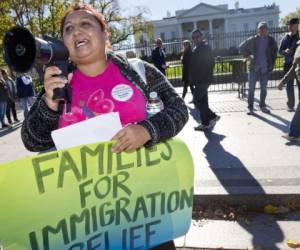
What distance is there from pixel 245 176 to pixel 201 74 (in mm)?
3367

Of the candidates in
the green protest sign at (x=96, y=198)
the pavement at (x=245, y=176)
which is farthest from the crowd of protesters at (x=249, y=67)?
the green protest sign at (x=96, y=198)

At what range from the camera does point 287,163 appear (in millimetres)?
5234

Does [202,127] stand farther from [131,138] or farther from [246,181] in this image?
[131,138]

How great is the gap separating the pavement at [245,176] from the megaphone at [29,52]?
7.41 feet

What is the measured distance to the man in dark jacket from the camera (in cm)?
777

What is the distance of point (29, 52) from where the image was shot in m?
1.83

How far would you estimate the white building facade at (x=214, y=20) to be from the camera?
87625mm

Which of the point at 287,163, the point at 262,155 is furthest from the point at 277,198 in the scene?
the point at 262,155

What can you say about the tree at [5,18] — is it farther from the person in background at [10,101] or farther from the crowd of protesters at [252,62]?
the crowd of protesters at [252,62]

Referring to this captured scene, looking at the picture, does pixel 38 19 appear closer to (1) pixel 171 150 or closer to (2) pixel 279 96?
(2) pixel 279 96

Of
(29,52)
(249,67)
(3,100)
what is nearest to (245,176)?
(29,52)

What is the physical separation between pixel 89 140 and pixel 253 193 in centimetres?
257

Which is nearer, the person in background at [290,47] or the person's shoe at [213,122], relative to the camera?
the person's shoe at [213,122]

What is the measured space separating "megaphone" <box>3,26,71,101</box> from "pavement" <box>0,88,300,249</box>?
226 centimetres
